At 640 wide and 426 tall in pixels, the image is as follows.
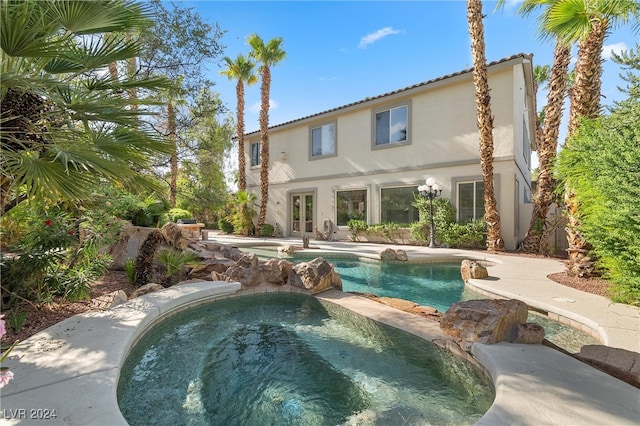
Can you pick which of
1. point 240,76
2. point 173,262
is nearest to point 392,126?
point 240,76

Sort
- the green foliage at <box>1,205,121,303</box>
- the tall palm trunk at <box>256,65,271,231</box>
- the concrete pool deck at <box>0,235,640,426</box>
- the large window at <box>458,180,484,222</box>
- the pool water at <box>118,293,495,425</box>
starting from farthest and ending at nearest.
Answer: the tall palm trunk at <box>256,65,271,231</box> < the large window at <box>458,180,484,222</box> < the green foliage at <box>1,205,121,303</box> < the pool water at <box>118,293,495,425</box> < the concrete pool deck at <box>0,235,640,426</box>

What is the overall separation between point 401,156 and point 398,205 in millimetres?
2325

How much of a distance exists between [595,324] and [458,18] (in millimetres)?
12523

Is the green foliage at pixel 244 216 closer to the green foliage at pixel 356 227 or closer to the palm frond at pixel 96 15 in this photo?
the green foliage at pixel 356 227

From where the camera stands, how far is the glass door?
Answer: 60.9ft

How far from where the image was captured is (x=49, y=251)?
4.25 meters

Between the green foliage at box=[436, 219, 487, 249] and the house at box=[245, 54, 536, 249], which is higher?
the house at box=[245, 54, 536, 249]

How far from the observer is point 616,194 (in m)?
4.64

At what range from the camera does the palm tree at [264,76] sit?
17.3 m

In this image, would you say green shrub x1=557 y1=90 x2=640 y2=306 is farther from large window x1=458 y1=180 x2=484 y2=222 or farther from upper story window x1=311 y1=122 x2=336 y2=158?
upper story window x1=311 y1=122 x2=336 y2=158

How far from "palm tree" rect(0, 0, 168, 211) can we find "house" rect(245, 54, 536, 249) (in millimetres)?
12026

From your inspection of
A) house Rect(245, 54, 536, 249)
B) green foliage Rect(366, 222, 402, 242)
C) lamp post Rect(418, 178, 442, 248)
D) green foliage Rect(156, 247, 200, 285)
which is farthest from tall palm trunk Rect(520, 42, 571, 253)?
green foliage Rect(156, 247, 200, 285)

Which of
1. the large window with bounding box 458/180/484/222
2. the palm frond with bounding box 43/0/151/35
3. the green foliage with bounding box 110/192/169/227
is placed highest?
the palm frond with bounding box 43/0/151/35

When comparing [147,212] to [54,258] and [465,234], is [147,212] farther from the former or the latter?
[465,234]
